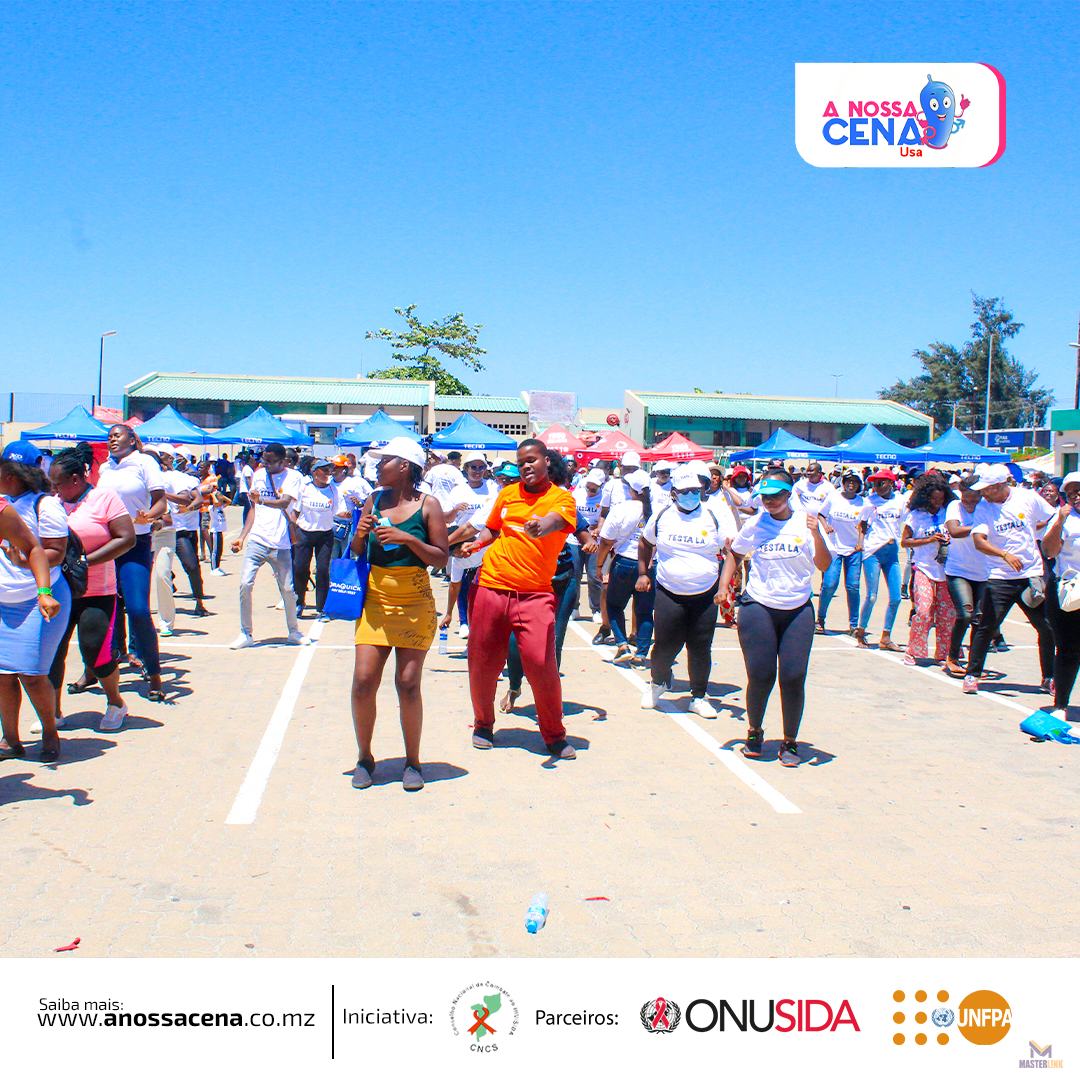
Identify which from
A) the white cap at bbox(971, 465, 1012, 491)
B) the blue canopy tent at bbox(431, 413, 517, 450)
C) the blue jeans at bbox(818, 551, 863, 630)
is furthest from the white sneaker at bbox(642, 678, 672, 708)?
the blue canopy tent at bbox(431, 413, 517, 450)

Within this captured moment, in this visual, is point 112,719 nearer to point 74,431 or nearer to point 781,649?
point 781,649

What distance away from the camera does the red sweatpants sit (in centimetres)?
554

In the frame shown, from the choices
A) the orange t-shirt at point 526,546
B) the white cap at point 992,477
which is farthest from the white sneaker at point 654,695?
the white cap at point 992,477

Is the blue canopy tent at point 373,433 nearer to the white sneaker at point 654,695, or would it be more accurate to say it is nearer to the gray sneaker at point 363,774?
the white sneaker at point 654,695

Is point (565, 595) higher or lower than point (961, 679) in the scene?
higher

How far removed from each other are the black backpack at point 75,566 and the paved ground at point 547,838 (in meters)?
1.03

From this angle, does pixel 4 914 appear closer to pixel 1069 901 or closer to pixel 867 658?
pixel 1069 901

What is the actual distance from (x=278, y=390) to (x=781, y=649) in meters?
51.1

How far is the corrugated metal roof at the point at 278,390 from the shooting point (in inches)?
2007

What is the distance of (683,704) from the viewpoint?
6.95 m
